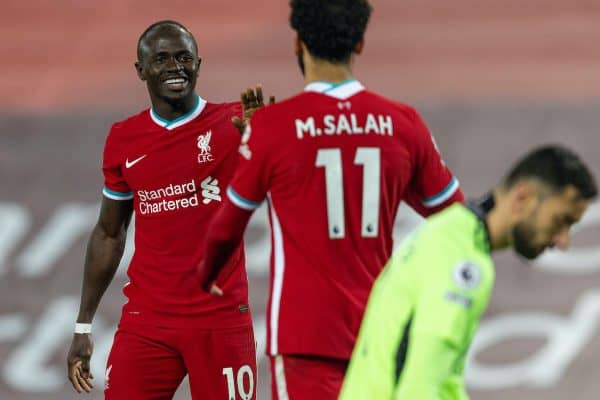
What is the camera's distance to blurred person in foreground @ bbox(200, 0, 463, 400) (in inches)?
168

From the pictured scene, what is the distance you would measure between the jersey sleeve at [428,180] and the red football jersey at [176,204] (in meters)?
1.10

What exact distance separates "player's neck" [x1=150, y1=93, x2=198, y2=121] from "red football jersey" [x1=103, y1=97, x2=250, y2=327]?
2cm

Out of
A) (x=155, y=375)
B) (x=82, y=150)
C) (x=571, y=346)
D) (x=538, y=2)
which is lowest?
(x=571, y=346)

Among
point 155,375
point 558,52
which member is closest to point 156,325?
point 155,375

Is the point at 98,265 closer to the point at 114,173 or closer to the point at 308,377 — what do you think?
the point at 114,173

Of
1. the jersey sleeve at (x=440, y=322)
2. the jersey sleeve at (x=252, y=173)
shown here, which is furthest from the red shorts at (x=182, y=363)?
the jersey sleeve at (x=440, y=322)

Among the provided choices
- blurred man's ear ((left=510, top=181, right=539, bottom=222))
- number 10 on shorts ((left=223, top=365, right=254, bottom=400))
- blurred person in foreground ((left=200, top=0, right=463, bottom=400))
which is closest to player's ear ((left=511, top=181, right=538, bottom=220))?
blurred man's ear ((left=510, top=181, right=539, bottom=222))

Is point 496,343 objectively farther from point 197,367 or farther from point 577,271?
point 197,367

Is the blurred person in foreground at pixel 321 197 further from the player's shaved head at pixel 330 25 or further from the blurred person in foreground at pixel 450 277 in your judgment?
the blurred person in foreground at pixel 450 277

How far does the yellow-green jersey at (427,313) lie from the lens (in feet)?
11.0

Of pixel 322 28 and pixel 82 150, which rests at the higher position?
pixel 322 28

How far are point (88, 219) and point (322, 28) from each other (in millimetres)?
4536

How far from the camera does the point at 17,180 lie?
866 centimetres

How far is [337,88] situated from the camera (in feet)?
→ 14.3
